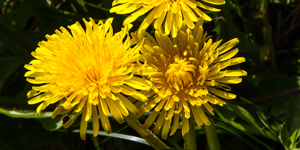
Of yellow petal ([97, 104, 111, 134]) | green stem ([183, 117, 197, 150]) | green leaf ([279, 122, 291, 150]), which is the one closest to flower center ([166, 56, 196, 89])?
green stem ([183, 117, 197, 150])

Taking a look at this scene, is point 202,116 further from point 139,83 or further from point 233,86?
point 233,86

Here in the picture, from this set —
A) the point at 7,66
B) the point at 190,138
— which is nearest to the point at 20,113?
the point at 7,66

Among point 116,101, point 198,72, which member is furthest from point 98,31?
point 198,72

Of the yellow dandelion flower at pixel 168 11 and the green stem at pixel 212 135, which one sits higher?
the yellow dandelion flower at pixel 168 11

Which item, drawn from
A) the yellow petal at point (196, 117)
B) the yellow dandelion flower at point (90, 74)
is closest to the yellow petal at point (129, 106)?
the yellow dandelion flower at point (90, 74)

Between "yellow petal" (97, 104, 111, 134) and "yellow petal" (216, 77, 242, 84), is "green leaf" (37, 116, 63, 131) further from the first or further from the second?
"yellow petal" (216, 77, 242, 84)

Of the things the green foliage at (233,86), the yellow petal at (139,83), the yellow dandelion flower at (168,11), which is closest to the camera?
the yellow petal at (139,83)

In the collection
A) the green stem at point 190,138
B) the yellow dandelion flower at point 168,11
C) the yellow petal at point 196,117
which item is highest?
the yellow dandelion flower at point 168,11

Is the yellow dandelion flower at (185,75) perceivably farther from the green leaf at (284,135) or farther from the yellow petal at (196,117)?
the green leaf at (284,135)
